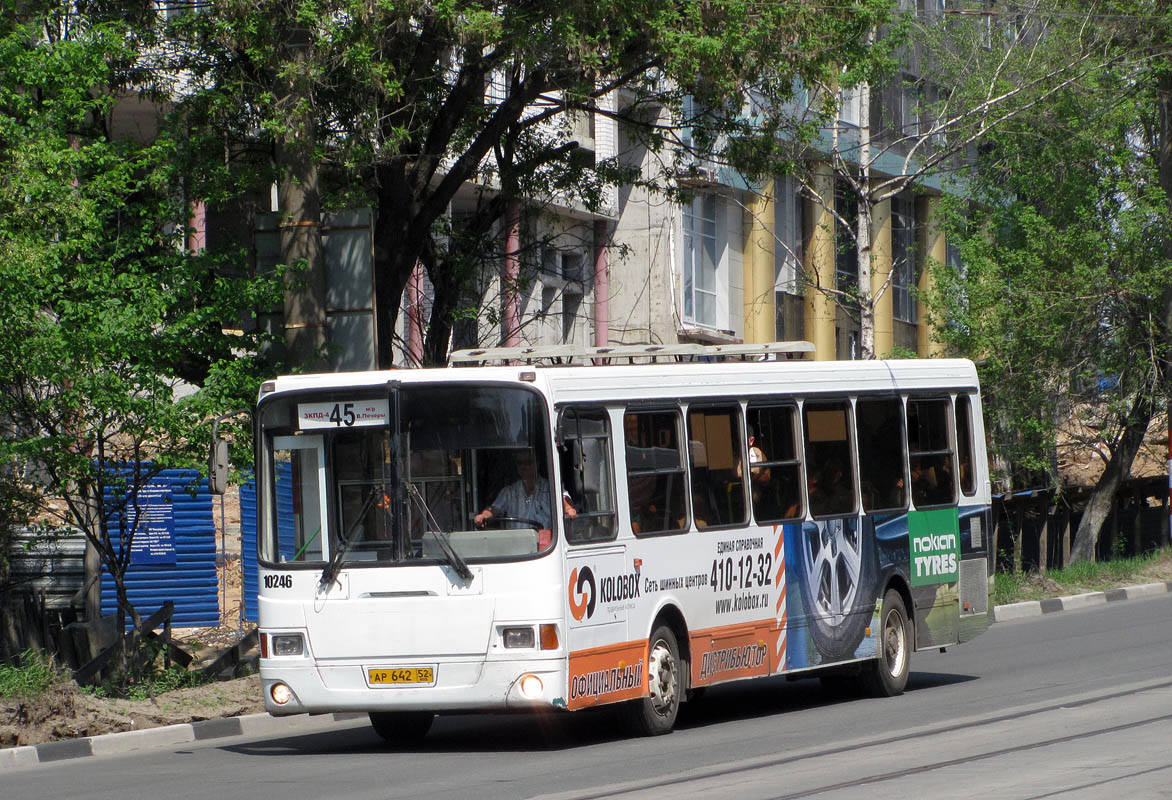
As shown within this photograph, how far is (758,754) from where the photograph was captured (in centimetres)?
1098

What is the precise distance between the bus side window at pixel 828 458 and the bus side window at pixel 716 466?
0.97 meters

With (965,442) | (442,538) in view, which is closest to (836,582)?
(965,442)

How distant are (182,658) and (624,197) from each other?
62.9 ft

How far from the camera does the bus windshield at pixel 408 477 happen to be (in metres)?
11.4

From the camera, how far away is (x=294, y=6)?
51.9ft

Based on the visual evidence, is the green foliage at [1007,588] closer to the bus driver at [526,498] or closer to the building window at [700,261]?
the building window at [700,261]

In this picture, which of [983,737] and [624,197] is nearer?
[983,737]

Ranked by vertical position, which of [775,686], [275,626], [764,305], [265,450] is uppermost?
[764,305]

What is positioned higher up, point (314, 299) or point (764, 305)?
point (764, 305)

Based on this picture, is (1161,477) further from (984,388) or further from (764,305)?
(764,305)

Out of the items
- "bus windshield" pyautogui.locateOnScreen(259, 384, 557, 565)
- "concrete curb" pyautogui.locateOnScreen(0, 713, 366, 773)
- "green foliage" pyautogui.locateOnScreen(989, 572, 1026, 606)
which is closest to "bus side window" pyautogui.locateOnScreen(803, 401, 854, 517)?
"bus windshield" pyautogui.locateOnScreen(259, 384, 557, 565)

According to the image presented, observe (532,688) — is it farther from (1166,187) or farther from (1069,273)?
(1166,187)

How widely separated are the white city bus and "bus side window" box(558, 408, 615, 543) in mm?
17

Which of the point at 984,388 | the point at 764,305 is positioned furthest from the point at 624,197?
the point at 984,388
